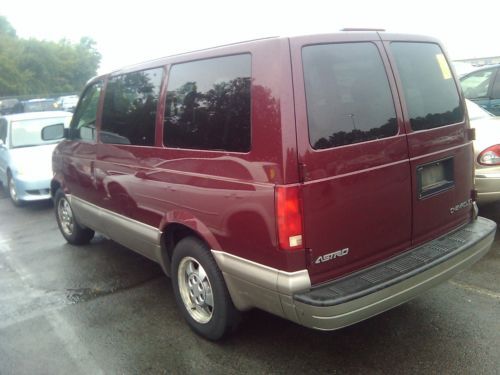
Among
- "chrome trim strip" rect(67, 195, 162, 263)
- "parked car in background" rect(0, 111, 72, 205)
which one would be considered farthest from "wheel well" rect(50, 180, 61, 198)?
"parked car in background" rect(0, 111, 72, 205)

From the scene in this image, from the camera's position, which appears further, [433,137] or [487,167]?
[487,167]

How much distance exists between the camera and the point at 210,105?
299 centimetres

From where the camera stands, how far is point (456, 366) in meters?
2.80

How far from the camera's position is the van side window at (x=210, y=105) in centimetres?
275

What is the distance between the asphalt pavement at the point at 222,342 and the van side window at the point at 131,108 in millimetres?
1399

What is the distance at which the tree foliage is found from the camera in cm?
4997

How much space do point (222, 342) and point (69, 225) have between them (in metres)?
3.14

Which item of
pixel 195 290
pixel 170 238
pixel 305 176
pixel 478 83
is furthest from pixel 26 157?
pixel 478 83

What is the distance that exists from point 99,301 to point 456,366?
2866 mm

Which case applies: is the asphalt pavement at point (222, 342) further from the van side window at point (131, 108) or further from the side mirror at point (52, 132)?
the side mirror at point (52, 132)

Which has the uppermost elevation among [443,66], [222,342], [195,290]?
[443,66]

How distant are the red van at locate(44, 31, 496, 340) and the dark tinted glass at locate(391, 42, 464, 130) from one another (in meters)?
0.01

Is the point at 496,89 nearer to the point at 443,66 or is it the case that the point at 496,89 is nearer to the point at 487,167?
the point at 487,167

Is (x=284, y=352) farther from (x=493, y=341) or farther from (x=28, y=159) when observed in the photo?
(x=28, y=159)
